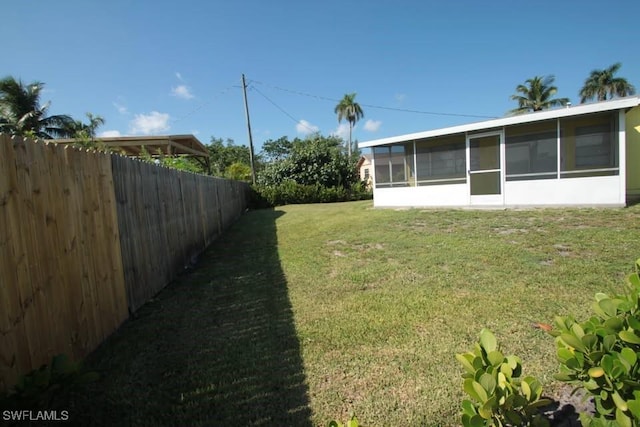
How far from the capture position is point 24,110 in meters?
24.6

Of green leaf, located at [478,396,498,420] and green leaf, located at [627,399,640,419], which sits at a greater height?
green leaf, located at [627,399,640,419]

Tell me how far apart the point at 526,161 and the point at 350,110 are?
114ft

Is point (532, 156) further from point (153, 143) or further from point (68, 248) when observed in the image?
point (153, 143)

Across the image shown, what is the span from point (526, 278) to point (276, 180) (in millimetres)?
18843

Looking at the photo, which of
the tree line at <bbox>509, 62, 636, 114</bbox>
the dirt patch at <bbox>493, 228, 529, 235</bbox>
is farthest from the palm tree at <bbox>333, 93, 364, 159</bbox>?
the dirt patch at <bbox>493, 228, 529, 235</bbox>

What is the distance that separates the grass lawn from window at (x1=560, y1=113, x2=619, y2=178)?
3.99 metres

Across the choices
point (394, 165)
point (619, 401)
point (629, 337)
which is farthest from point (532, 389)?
point (394, 165)

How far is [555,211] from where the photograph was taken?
30.2ft

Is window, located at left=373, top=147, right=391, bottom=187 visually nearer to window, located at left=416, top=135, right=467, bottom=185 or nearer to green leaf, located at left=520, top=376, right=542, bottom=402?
window, located at left=416, top=135, right=467, bottom=185

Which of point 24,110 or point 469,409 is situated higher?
point 24,110

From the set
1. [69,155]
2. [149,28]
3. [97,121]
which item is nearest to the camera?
[69,155]

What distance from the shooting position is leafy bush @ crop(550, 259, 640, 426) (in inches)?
50.3

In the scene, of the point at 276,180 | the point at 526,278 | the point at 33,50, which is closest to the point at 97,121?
the point at 276,180

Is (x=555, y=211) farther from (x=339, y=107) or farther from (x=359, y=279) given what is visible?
(x=339, y=107)
